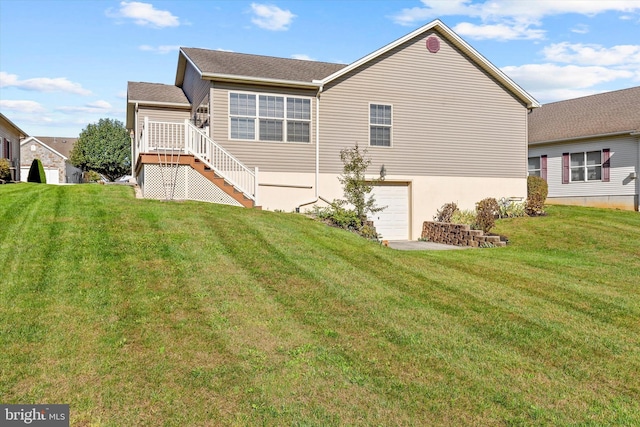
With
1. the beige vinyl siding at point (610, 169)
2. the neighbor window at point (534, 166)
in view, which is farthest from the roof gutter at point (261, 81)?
the neighbor window at point (534, 166)

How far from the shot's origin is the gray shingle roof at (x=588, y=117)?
23.6 meters

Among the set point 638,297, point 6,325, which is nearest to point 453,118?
point 638,297

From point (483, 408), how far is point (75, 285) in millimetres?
5691

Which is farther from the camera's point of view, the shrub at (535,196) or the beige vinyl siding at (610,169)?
the beige vinyl siding at (610,169)

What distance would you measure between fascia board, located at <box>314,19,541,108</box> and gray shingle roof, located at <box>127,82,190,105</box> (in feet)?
24.2

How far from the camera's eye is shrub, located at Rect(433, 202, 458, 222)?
60.6ft

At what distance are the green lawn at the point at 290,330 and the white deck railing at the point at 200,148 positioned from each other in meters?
3.92

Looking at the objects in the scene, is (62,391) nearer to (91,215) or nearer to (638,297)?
(91,215)

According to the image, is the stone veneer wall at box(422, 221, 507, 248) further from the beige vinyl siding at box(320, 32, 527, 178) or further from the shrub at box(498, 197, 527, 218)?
the shrub at box(498, 197, 527, 218)

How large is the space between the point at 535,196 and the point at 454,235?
593cm

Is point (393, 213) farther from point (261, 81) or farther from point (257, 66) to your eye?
point (257, 66)

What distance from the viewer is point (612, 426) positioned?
4.18 metres

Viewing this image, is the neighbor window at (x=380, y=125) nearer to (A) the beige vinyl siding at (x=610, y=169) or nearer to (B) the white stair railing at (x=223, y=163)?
(B) the white stair railing at (x=223, y=163)

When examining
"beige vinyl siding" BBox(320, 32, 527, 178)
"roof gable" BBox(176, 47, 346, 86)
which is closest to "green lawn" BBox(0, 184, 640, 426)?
"roof gable" BBox(176, 47, 346, 86)
